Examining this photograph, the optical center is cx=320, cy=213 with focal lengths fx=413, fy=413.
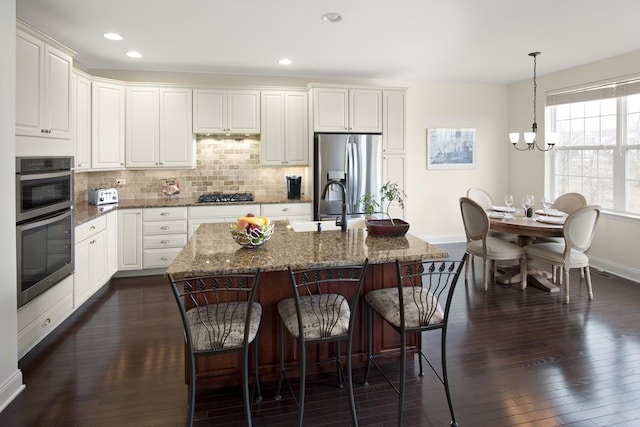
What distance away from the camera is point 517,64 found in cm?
538

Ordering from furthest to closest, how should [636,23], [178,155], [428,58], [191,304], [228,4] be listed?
[178,155] < [428,58] < [636,23] < [228,4] < [191,304]

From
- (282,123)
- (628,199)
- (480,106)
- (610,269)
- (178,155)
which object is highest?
(480,106)

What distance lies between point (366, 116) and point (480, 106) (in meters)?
2.33

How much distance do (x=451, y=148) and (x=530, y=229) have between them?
2.76 metres

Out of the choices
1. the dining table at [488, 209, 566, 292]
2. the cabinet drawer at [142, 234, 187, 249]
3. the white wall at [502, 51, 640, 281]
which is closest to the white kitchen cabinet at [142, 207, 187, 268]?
the cabinet drawer at [142, 234, 187, 249]

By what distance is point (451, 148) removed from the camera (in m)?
6.69

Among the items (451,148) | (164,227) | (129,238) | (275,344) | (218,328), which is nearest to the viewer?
(218,328)

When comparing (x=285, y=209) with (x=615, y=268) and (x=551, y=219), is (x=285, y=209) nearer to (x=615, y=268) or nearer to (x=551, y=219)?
(x=551, y=219)

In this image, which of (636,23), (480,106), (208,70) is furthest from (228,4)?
(480,106)

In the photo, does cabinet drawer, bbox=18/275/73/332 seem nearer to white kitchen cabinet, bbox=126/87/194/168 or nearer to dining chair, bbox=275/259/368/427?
dining chair, bbox=275/259/368/427

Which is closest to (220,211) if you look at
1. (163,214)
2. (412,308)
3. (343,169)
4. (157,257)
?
(163,214)

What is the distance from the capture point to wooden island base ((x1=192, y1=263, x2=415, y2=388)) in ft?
8.17

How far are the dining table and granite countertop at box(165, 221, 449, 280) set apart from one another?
1994mm

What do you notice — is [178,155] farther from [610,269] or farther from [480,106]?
[610,269]
